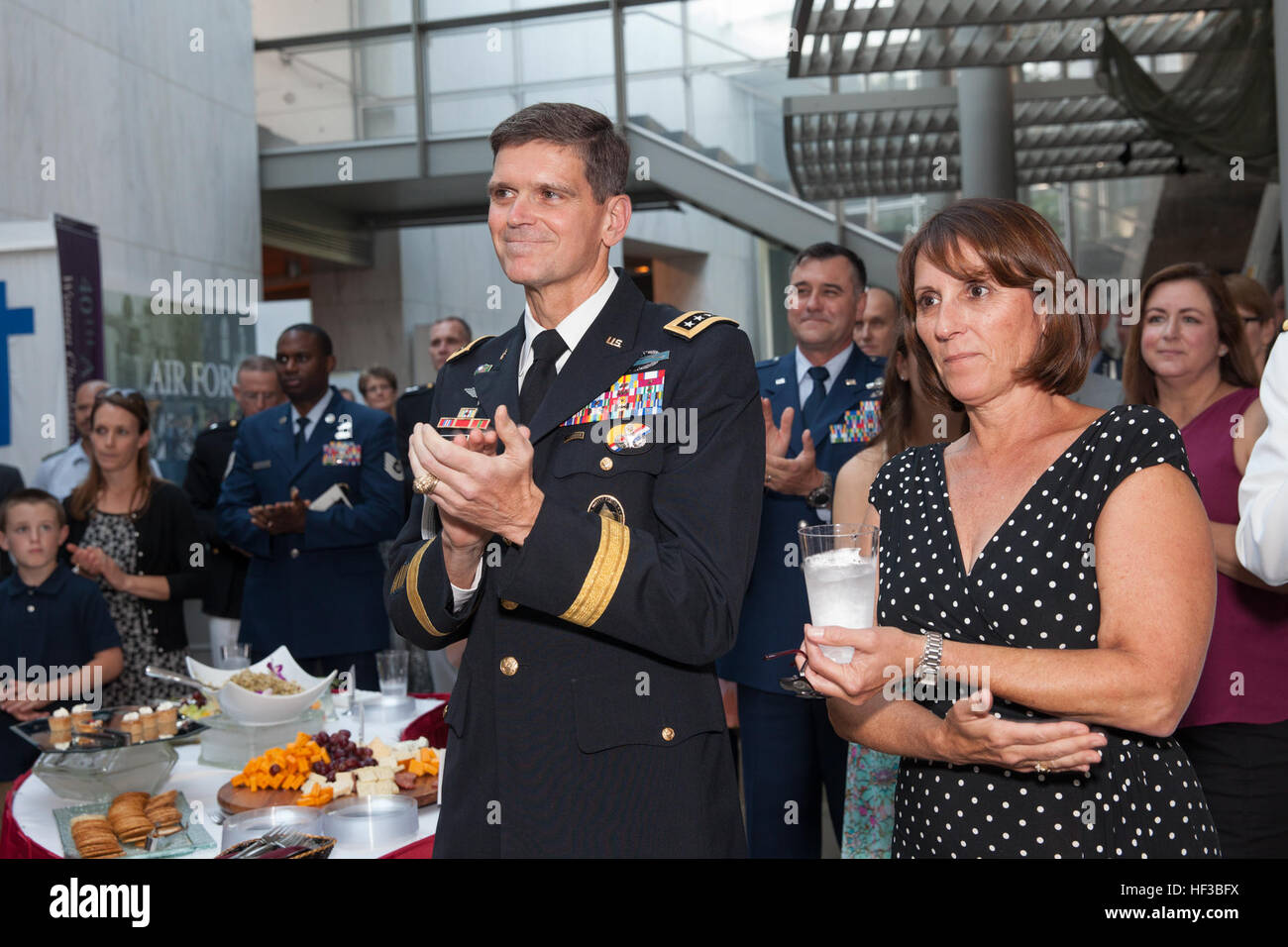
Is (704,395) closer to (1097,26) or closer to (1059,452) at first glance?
(1059,452)

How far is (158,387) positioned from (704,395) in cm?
704

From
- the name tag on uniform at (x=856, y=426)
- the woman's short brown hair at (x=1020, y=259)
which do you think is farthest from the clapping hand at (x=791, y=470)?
the woman's short brown hair at (x=1020, y=259)

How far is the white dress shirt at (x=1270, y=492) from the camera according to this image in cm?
171

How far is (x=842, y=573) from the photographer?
1451 mm

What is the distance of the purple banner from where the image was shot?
17.8 feet

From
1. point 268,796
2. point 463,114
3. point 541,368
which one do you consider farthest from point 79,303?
point 463,114

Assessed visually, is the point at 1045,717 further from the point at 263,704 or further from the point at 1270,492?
the point at 263,704

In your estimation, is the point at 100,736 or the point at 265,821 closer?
the point at 265,821

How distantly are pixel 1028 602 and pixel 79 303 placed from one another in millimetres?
5192

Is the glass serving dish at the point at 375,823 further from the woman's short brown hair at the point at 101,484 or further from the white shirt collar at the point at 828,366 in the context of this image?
the woman's short brown hair at the point at 101,484

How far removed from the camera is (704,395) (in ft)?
5.29

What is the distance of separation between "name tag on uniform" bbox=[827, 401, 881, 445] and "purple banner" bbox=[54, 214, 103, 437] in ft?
12.5

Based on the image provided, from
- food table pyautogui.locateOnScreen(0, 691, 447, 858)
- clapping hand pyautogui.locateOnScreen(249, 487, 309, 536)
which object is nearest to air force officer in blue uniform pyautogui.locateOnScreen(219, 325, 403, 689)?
clapping hand pyautogui.locateOnScreen(249, 487, 309, 536)
